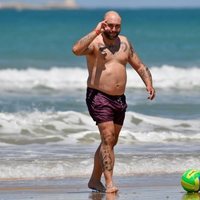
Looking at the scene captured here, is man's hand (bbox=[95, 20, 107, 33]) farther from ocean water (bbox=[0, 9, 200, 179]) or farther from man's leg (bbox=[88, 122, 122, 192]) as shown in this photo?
ocean water (bbox=[0, 9, 200, 179])

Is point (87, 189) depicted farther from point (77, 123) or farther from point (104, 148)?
point (77, 123)

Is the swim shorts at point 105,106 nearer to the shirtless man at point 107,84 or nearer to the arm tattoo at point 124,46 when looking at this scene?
the shirtless man at point 107,84

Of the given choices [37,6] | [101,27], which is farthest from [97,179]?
[37,6]

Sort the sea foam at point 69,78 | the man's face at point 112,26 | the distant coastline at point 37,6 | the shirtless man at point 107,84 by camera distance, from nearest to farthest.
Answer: the man's face at point 112,26
the shirtless man at point 107,84
the sea foam at point 69,78
the distant coastline at point 37,6

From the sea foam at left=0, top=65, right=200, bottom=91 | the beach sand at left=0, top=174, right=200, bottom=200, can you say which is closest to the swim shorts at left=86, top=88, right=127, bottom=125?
the beach sand at left=0, top=174, right=200, bottom=200

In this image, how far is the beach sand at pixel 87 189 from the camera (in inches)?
352

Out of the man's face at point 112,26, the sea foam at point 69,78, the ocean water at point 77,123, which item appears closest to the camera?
the man's face at point 112,26

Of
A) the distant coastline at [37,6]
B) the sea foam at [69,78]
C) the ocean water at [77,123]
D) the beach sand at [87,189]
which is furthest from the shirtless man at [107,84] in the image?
the distant coastline at [37,6]

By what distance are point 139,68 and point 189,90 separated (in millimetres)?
12821

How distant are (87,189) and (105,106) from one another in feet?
3.58

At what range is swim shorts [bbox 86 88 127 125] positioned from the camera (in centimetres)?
887

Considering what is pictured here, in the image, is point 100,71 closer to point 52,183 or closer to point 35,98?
point 52,183

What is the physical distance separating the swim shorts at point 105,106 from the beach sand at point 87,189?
72 centimetres

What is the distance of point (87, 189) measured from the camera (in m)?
9.56
